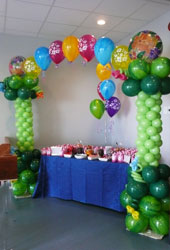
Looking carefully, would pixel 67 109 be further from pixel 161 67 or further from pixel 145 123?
pixel 161 67

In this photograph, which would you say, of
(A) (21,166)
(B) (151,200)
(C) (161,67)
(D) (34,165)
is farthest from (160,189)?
(A) (21,166)

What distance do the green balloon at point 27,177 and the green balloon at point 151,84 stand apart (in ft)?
7.64

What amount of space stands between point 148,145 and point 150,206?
0.65 meters

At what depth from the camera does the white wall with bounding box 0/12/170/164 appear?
4.63 meters

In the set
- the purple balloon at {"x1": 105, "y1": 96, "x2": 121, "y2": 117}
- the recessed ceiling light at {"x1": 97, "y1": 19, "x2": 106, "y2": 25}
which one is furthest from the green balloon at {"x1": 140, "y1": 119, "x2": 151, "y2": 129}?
the recessed ceiling light at {"x1": 97, "y1": 19, "x2": 106, "y2": 25}

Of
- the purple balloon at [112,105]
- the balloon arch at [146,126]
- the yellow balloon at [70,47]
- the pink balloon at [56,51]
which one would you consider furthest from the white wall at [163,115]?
→ the pink balloon at [56,51]

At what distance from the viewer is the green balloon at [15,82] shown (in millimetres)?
3918

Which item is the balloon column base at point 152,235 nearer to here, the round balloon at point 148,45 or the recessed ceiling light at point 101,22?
the round balloon at point 148,45

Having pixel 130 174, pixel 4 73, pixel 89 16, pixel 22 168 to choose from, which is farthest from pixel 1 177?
pixel 4 73

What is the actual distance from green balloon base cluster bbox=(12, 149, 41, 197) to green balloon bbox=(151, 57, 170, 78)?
234 centimetres

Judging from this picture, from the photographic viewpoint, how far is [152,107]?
2.77m

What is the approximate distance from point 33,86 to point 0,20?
112cm

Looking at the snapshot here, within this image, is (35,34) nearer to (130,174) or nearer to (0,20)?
(0,20)

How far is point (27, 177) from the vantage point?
3.99m
